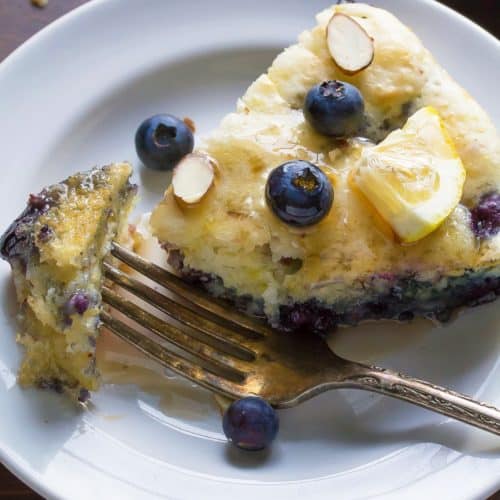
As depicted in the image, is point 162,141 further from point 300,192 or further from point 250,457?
point 250,457

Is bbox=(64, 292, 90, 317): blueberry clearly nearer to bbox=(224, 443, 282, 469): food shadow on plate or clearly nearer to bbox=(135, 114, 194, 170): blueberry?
bbox=(224, 443, 282, 469): food shadow on plate

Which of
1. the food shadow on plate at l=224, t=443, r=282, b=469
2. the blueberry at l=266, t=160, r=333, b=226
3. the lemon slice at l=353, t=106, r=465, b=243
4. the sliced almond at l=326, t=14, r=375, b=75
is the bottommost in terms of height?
the food shadow on plate at l=224, t=443, r=282, b=469

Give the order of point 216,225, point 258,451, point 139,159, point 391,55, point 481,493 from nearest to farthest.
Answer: point 481,493 → point 258,451 → point 216,225 → point 391,55 → point 139,159

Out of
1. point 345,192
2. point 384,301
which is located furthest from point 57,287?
point 384,301

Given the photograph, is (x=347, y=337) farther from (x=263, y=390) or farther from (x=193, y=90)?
(x=193, y=90)

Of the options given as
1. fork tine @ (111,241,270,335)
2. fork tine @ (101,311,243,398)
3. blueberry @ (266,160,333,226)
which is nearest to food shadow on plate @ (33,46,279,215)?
fork tine @ (111,241,270,335)

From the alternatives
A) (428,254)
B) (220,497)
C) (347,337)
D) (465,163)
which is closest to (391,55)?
(465,163)
